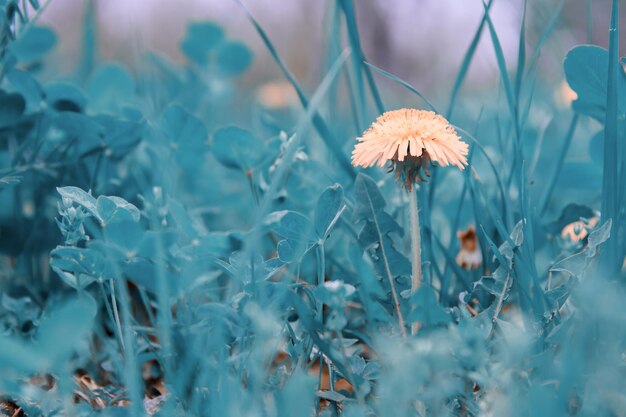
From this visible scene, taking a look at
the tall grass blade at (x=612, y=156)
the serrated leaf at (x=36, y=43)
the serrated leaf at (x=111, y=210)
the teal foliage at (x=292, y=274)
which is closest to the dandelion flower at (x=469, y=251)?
the teal foliage at (x=292, y=274)

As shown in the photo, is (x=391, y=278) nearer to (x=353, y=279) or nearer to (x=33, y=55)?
(x=353, y=279)

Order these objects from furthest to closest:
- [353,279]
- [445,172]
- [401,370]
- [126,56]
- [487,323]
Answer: [126,56]
[445,172]
[353,279]
[487,323]
[401,370]

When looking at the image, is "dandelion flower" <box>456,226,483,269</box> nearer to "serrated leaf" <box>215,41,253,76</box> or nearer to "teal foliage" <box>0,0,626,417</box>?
"teal foliage" <box>0,0,626,417</box>

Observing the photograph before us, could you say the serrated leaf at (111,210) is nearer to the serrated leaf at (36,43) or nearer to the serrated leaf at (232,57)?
the serrated leaf at (36,43)

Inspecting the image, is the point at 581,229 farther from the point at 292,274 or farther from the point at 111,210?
the point at 111,210

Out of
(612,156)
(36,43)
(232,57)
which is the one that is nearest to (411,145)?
(612,156)

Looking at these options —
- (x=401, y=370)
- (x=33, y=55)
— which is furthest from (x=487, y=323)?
(x=33, y=55)
